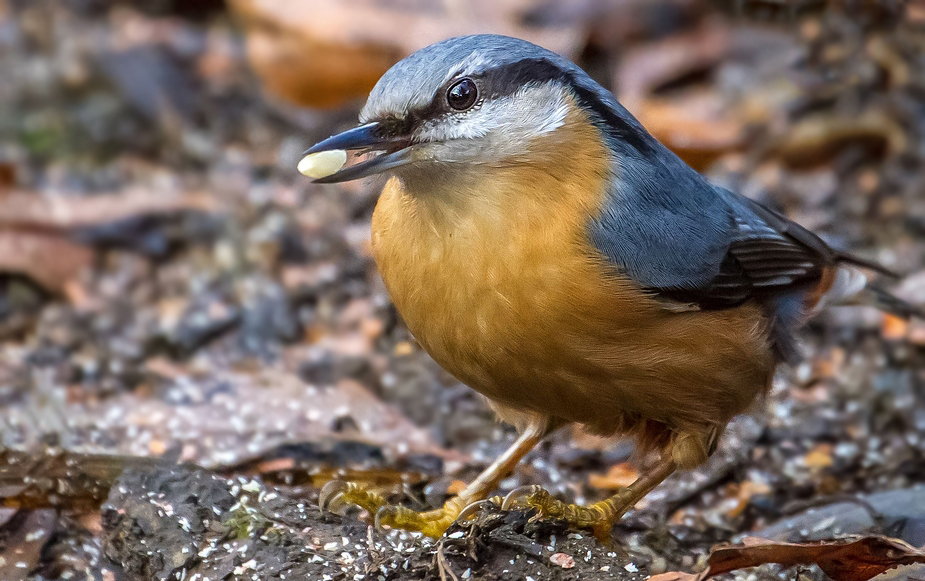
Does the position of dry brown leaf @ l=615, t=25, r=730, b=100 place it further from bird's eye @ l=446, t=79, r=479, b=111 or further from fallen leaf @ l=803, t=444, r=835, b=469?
bird's eye @ l=446, t=79, r=479, b=111

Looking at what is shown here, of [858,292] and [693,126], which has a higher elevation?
[693,126]

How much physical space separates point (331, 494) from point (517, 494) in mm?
628

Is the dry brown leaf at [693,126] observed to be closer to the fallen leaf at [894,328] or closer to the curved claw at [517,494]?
the fallen leaf at [894,328]

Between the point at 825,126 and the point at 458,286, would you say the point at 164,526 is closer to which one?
the point at 458,286

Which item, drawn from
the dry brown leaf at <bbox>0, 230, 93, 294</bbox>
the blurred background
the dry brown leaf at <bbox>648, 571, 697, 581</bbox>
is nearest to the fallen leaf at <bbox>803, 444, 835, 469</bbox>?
the blurred background

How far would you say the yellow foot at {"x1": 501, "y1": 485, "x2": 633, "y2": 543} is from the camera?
11.2 feet

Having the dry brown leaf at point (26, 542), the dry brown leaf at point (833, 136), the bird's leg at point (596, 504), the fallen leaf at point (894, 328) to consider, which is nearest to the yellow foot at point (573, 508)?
the bird's leg at point (596, 504)

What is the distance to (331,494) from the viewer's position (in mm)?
3584

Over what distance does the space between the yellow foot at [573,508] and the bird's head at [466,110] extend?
1076 mm

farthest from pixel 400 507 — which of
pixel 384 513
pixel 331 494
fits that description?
pixel 331 494

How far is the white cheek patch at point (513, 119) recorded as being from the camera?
3.11 meters

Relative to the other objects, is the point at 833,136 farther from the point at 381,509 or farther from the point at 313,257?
the point at 381,509

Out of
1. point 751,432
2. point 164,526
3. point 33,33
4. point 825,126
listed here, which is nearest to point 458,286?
point 164,526

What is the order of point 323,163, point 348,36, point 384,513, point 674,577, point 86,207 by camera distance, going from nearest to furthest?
point 674,577 < point 323,163 < point 384,513 < point 86,207 < point 348,36
